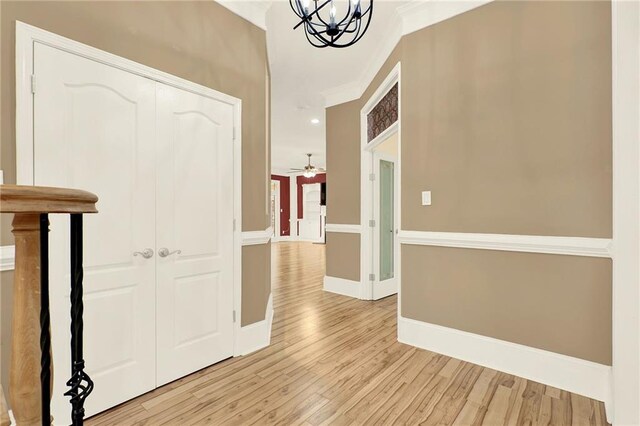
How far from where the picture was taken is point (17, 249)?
0.73 m

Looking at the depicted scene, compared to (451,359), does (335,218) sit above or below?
above

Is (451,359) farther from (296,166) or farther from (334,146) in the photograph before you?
(296,166)

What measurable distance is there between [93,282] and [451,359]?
2.68 metres

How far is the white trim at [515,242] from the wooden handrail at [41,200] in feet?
8.30

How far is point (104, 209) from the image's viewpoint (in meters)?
1.87

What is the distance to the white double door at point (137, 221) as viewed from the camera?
5.60 ft

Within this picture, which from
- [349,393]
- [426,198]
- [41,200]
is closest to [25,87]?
[41,200]

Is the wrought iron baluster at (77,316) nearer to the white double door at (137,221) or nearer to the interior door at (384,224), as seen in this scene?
the white double door at (137,221)

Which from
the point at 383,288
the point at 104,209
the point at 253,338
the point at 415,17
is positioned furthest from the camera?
the point at 383,288

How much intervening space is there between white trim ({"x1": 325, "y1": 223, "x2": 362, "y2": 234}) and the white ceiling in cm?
204

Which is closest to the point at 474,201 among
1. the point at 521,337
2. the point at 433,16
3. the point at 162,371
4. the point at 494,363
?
the point at 521,337

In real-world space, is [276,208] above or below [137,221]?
above

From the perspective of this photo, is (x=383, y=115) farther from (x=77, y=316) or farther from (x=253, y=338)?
(x=77, y=316)
